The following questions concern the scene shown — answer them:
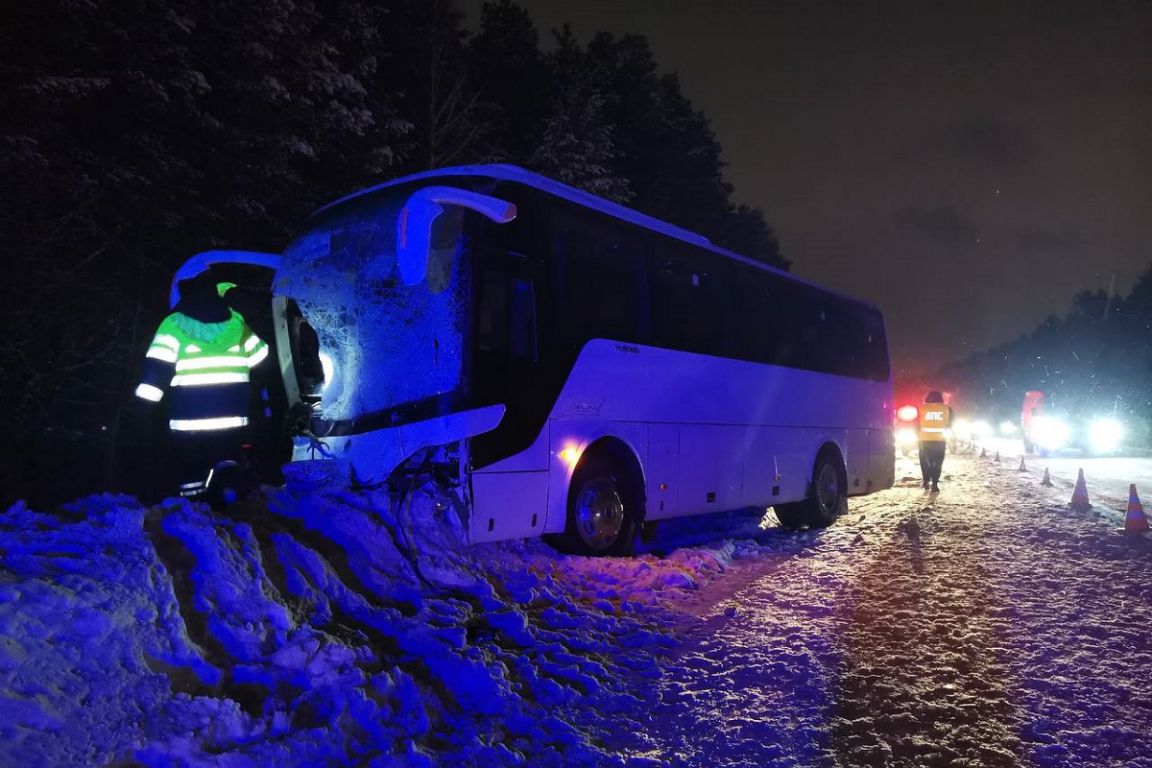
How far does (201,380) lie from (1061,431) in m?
36.4

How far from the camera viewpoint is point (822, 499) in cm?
1277

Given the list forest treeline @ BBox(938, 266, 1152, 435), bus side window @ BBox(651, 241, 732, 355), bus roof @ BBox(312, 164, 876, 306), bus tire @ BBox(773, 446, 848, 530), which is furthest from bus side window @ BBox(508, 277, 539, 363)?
forest treeline @ BBox(938, 266, 1152, 435)

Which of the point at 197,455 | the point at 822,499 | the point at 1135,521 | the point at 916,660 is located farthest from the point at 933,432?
the point at 197,455

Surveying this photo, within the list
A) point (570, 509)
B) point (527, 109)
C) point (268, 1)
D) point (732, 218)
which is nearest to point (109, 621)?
point (570, 509)

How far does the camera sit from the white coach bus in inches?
256

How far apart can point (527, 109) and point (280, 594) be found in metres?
23.7

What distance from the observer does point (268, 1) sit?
12367 millimetres

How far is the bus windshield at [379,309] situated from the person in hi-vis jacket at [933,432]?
13.1 meters

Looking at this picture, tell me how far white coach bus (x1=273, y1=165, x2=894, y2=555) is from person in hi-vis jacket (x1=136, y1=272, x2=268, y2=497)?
28.3 inches

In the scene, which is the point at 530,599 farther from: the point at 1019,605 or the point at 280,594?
the point at 1019,605

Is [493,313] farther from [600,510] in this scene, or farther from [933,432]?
[933,432]

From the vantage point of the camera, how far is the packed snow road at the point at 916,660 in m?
4.09

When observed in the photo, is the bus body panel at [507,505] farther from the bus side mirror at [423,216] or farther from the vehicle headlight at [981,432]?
the vehicle headlight at [981,432]

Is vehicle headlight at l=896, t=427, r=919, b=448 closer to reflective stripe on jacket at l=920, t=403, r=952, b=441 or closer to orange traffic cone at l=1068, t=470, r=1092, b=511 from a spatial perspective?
reflective stripe on jacket at l=920, t=403, r=952, b=441
